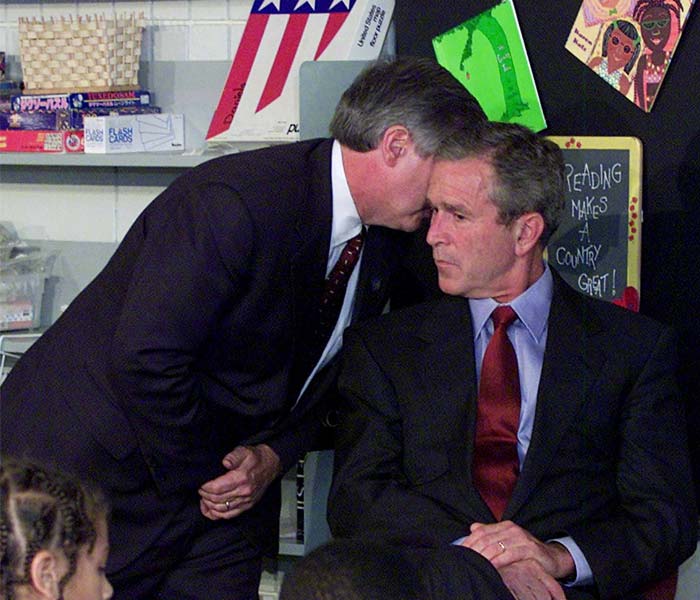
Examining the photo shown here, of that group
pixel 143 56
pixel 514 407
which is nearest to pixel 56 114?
pixel 143 56

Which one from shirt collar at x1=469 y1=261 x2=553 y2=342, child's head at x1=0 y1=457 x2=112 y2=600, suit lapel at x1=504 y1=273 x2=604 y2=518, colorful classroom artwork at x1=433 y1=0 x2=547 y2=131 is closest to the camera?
child's head at x1=0 y1=457 x2=112 y2=600

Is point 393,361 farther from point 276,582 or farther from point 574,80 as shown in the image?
point 276,582

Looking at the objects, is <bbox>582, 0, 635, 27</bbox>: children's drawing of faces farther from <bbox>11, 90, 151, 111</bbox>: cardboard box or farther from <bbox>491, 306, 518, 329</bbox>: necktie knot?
<bbox>11, 90, 151, 111</bbox>: cardboard box

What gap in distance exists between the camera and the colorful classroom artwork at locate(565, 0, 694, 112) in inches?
100

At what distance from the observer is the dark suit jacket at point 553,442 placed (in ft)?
7.11

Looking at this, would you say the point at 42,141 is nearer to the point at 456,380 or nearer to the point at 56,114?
the point at 56,114

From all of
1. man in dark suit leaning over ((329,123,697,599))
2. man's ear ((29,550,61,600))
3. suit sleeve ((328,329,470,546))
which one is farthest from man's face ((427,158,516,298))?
man's ear ((29,550,61,600))

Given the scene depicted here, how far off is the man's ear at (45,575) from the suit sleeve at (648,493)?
1.01 metres

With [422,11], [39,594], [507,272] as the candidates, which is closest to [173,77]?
[422,11]

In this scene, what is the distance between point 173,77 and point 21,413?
1.38 meters

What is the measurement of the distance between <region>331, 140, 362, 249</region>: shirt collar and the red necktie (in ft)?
1.32

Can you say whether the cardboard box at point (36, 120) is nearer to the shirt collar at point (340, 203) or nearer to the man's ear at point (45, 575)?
the shirt collar at point (340, 203)

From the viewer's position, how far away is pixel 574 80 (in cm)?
264

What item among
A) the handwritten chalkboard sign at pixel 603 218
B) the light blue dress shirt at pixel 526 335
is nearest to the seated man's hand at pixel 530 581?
the light blue dress shirt at pixel 526 335
